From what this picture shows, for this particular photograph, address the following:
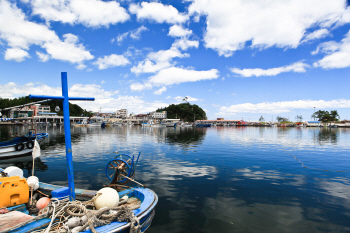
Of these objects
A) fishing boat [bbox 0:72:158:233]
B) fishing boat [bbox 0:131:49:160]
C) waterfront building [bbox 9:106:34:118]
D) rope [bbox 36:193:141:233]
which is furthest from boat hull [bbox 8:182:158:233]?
fishing boat [bbox 0:131:49:160]

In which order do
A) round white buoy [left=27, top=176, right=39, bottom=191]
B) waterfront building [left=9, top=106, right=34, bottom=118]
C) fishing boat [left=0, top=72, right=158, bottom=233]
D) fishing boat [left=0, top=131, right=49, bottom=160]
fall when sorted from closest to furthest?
1. fishing boat [left=0, top=72, right=158, bottom=233]
2. round white buoy [left=27, top=176, right=39, bottom=191]
3. fishing boat [left=0, top=131, right=49, bottom=160]
4. waterfront building [left=9, top=106, right=34, bottom=118]

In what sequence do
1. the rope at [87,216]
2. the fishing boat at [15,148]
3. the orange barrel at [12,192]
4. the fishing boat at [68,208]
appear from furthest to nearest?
the fishing boat at [15,148] < the orange barrel at [12,192] < the fishing boat at [68,208] < the rope at [87,216]

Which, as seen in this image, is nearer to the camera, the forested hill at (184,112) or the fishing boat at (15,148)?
the fishing boat at (15,148)

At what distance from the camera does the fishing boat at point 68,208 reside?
4969 millimetres

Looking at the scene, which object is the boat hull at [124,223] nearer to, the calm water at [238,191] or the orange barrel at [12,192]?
the orange barrel at [12,192]

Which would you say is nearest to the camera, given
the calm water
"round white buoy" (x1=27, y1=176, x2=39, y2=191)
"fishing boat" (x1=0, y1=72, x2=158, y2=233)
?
"fishing boat" (x1=0, y1=72, x2=158, y2=233)

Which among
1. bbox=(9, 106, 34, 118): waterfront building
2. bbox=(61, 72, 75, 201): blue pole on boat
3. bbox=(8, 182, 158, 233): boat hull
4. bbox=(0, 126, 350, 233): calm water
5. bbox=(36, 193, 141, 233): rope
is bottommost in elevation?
bbox=(0, 126, 350, 233): calm water

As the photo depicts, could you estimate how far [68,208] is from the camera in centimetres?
554

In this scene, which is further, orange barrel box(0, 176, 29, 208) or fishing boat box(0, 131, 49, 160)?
fishing boat box(0, 131, 49, 160)

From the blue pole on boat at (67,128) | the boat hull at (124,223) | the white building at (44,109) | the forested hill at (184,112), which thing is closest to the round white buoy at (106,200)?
the boat hull at (124,223)

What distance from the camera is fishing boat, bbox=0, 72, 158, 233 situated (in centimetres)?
497

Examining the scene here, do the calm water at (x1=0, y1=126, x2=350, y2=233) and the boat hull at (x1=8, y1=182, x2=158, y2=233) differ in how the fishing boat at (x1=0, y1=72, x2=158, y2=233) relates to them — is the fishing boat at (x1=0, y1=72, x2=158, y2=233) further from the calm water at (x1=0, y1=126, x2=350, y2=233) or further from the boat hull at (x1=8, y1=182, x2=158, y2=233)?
the calm water at (x1=0, y1=126, x2=350, y2=233)

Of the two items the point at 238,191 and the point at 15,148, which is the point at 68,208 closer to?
the point at 238,191

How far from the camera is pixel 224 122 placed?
7613 inches
